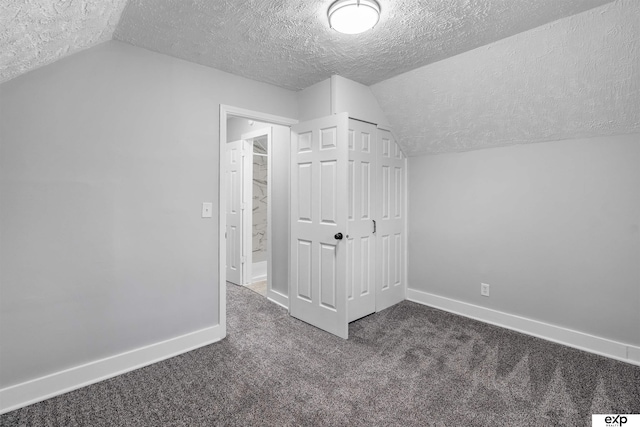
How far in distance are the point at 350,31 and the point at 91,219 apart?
2088 mm

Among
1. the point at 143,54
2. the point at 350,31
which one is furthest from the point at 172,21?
the point at 350,31

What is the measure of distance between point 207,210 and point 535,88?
2.82 m

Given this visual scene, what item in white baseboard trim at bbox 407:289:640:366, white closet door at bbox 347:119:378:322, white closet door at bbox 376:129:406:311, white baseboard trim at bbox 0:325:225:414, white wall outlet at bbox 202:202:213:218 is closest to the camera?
white baseboard trim at bbox 0:325:225:414

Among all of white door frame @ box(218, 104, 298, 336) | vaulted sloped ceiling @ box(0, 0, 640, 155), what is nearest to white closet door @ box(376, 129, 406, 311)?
vaulted sloped ceiling @ box(0, 0, 640, 155)

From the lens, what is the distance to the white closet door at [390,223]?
11.1 ft

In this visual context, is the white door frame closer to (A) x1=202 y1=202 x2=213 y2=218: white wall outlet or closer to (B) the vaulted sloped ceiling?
(A) x1=202 y1=202 x2=213 y2=218: white wall outlet

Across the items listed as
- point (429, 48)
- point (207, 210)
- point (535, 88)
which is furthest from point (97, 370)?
point (535, 88)

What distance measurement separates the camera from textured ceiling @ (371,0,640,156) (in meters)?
1.94

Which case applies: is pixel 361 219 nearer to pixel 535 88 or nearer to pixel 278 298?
pixel 278 298

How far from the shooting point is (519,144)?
9.37ft

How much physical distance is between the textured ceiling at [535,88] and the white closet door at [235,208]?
2092mm

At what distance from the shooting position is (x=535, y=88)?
2.38 m

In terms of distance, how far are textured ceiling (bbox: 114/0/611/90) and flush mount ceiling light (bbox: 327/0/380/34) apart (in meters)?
0.06

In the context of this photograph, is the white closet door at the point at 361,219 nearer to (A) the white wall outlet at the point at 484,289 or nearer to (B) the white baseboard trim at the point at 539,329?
(B) the white baseboard trim at the point at 539,329
